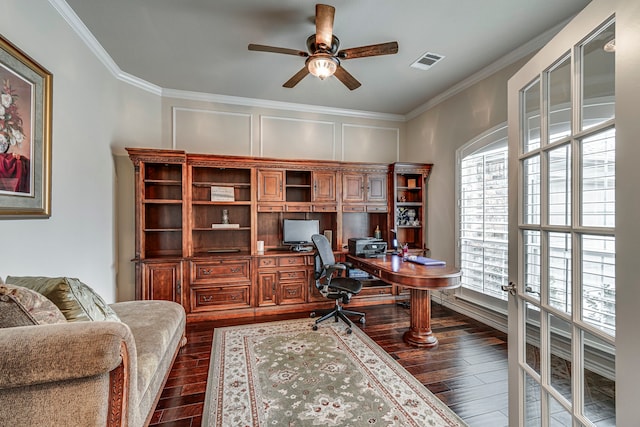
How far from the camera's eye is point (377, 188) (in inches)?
173

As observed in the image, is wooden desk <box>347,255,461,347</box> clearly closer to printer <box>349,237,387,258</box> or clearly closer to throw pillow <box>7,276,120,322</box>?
printer <box>349,237,387,258</box>

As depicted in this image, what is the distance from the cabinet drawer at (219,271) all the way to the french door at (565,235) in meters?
3.01

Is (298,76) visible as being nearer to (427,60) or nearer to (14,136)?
(427,60)

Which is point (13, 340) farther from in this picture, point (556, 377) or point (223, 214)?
point (223, 214)

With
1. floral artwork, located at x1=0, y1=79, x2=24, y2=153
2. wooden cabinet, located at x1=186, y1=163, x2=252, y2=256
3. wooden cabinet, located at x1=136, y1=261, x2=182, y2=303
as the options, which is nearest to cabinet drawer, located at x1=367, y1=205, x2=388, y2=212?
wooden cabinet, located at x1=186, y1=163, x2=252, y2=256

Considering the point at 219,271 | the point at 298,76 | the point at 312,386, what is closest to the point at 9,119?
the point at 298,76

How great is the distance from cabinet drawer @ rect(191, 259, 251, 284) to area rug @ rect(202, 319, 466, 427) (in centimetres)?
80

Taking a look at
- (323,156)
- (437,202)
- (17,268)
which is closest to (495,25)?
(437,202)

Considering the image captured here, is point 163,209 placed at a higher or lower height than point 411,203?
lower

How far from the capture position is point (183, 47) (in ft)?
9.57

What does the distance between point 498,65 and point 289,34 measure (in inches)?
91.5

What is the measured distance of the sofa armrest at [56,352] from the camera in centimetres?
102

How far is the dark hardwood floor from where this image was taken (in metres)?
1.93

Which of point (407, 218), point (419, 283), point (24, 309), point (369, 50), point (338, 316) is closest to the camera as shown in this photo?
point (24, 309)
